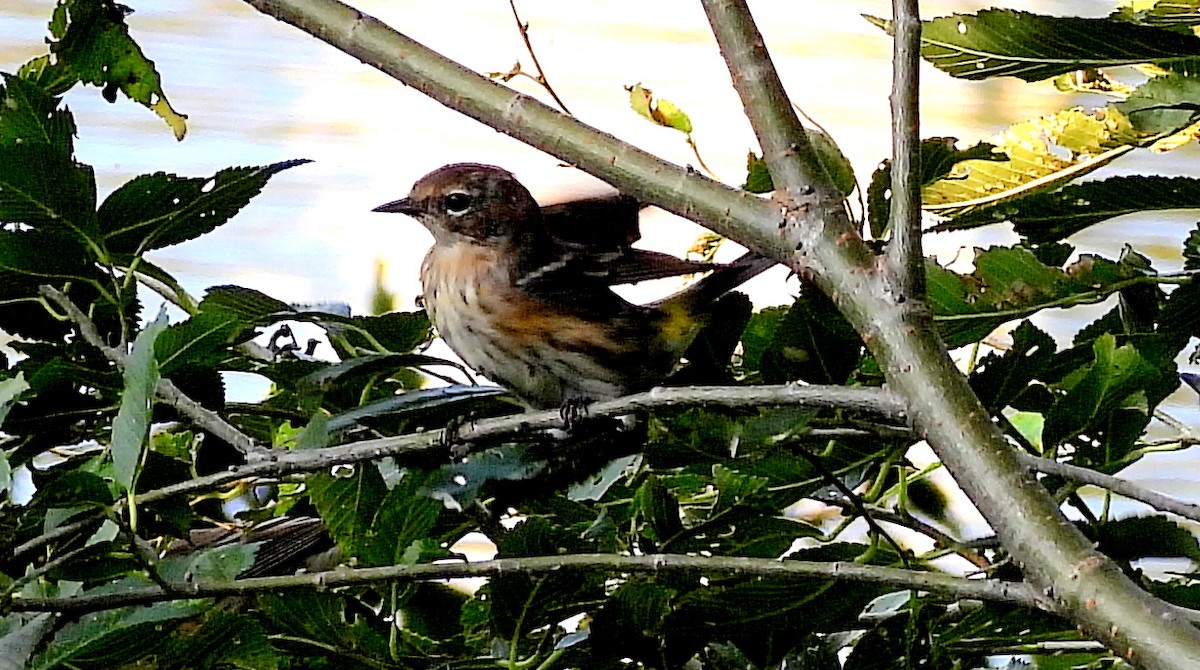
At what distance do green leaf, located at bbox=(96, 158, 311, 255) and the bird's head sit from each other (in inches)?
15.8

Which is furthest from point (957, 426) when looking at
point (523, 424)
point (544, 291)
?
point (544, 291)

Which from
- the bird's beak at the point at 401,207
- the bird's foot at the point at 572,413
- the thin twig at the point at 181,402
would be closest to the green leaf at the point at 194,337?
the thin twig at the point at 181,402

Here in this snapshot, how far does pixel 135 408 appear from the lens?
37 centimetres

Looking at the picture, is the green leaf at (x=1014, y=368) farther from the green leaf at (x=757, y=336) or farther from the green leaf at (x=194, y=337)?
the green leaf at (x=194, y=337)

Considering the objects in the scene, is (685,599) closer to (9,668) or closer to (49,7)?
(9,668)

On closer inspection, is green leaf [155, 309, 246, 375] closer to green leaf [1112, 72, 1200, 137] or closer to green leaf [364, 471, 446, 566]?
green leaf [364, 471, 446, 566]

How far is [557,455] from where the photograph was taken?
0.51 metres

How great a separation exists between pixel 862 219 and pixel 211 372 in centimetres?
24

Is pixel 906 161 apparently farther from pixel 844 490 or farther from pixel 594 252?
pixel 594 252

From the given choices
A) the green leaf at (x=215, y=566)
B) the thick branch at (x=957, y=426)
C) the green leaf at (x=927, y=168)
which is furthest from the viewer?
the green leaf at (x=927, y=168)

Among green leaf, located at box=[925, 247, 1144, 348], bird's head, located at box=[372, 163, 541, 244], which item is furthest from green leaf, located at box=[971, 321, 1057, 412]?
bird's head, located at box=[372, 163, 541, 244]

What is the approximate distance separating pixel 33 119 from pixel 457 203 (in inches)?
18.4

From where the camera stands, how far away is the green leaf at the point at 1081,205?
490 millimetres

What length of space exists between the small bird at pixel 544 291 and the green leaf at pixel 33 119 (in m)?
→ 0.30
